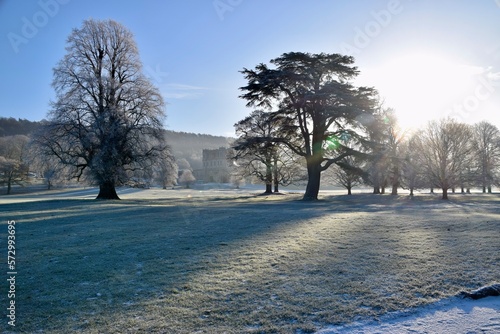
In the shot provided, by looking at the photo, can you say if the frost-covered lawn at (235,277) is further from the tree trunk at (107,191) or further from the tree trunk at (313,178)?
the tree trunk at (313,178)

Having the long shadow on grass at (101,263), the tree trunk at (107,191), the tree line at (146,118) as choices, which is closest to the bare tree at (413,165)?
the tree line at (146,118)

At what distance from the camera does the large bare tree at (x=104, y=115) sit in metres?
24.8

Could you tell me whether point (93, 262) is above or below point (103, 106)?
below

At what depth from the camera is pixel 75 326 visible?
13.7 feet

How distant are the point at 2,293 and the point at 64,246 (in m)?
3.19

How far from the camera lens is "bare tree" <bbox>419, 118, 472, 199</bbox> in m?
35.2

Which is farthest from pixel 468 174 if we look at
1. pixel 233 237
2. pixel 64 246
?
pixel 64 246

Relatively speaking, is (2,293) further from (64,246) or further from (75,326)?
(64,246)

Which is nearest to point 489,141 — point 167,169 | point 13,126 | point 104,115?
point 167,169

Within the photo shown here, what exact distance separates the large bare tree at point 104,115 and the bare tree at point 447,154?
2932 cm

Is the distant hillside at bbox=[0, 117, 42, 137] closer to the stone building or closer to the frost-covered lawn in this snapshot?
the stone building

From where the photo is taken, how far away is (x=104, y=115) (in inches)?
989

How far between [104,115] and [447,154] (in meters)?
35.0

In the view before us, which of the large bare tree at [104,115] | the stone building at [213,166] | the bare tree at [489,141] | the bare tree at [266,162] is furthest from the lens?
the stone building at [213,166]
